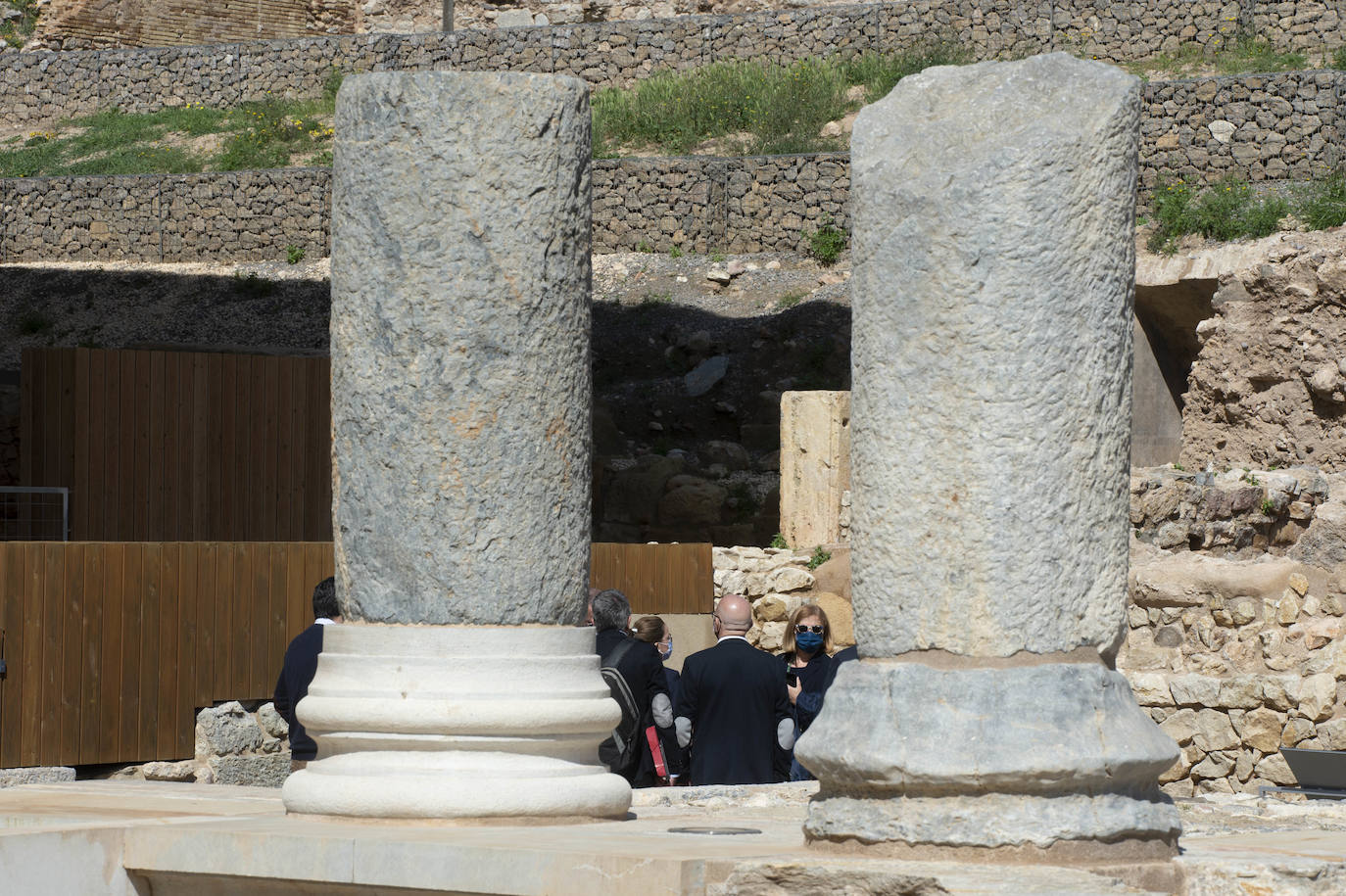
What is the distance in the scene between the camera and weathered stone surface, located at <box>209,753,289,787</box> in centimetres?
952

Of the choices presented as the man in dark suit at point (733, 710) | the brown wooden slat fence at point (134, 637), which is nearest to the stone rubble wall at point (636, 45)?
the brown wooden slat fence at point (134, 637)

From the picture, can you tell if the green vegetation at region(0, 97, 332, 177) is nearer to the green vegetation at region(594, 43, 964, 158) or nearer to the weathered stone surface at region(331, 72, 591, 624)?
the green vegetation at region(594, 43, 964, 158)

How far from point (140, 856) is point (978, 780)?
7.12 feet

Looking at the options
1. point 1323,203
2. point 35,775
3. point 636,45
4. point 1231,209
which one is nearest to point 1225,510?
point 35,775

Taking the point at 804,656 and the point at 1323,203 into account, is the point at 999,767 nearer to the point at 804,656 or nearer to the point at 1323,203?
the point at 804,656

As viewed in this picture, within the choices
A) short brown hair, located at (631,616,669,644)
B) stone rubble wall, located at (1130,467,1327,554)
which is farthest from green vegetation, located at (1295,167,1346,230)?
short brown hair, located at (631,616,669,644)

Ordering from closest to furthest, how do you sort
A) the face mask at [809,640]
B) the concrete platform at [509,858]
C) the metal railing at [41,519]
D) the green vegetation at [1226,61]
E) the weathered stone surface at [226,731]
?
the concrete platform at [509,858]
the face mask at [809,640]
the weathered stone surface at [226,731]
the metal railing at [41,519]
the green vegetation at [1226,61]

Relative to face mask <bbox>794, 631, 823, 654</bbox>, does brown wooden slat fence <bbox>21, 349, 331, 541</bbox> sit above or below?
above

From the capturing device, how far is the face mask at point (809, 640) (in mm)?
7625

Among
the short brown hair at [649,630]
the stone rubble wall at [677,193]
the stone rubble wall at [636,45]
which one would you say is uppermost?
the stone rubble wall at [636,45]

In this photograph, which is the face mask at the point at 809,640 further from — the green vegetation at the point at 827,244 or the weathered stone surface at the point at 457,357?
the green vegetation at the point at 827,244

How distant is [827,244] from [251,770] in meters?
14.8

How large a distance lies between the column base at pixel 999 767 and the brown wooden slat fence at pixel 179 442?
10613 millimetres

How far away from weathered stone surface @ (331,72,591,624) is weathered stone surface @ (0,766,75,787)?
3916 millimetres
